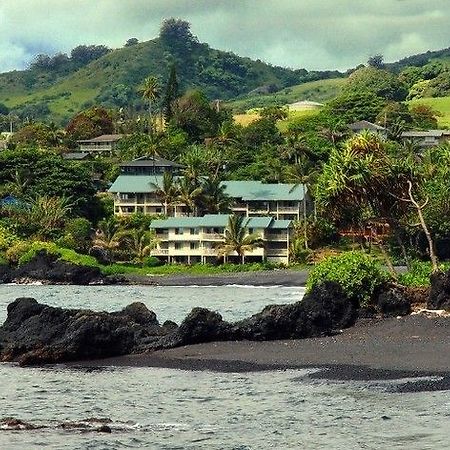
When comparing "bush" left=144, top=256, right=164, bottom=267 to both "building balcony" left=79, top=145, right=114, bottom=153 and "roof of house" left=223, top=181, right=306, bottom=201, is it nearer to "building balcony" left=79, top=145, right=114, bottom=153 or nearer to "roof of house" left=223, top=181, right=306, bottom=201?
"roof of house" left=223, top=181, right=306, bottom=201

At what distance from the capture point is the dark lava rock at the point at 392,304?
163 ft

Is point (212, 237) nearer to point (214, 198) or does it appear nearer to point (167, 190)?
point (214, 198)

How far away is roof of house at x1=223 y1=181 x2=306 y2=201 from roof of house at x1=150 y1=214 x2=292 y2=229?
5.87 metres

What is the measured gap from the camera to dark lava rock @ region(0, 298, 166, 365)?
42.7 m

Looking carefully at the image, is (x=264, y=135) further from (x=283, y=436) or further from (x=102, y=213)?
(x=283, y=436)

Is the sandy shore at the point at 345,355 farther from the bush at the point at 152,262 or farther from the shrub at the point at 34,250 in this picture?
the bush at the point at 152,262

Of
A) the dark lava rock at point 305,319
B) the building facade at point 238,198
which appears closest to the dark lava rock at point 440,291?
the dark lava rock at point 305,319

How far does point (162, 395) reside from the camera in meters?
35.1

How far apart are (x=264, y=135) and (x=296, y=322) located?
104 metres

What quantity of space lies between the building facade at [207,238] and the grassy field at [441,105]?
6850 centimetres

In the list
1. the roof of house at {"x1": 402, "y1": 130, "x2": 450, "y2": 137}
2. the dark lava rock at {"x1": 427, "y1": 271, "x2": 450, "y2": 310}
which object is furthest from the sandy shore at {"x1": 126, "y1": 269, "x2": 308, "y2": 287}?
the roof of house at {"x1": 402, "y1": 130, "x2": 450, "y2": 137}

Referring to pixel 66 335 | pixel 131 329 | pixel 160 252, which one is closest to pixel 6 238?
pixel 160 252

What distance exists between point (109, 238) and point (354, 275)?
5964 cm

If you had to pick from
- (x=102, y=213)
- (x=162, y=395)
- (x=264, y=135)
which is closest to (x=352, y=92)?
(x=264, y=135)
